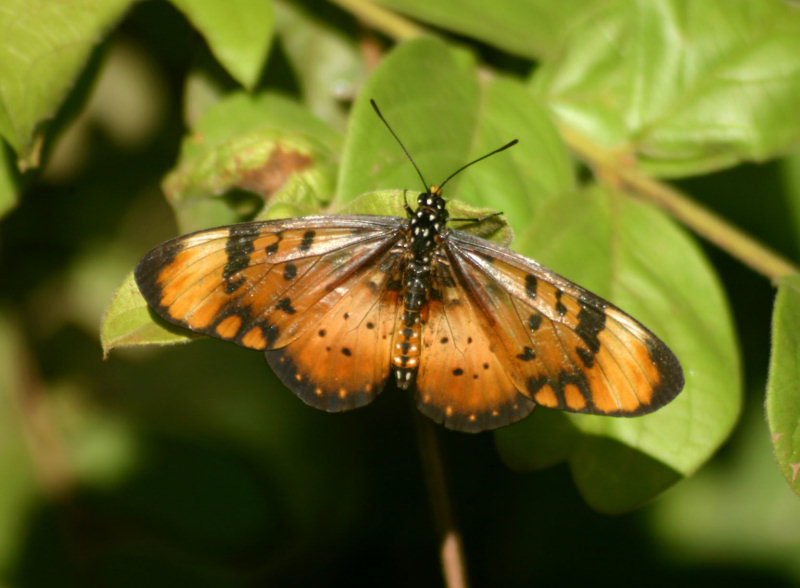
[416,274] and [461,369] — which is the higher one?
[416,274]

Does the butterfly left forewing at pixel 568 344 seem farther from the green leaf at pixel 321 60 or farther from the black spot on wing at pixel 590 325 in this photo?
the green leaf at pixel 321 60

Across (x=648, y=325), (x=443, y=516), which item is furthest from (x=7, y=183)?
(x=648, y=325)

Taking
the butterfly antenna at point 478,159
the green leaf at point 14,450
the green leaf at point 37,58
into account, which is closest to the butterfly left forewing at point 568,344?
the butterfly antenna at point 478,159

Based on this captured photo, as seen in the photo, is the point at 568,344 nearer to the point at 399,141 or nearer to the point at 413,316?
the point at 413,316

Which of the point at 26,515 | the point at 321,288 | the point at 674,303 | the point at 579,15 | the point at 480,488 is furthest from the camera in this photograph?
the point at 480,488

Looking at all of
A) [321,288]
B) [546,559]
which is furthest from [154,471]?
[546,559]

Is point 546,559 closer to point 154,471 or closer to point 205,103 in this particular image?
point 154,471
